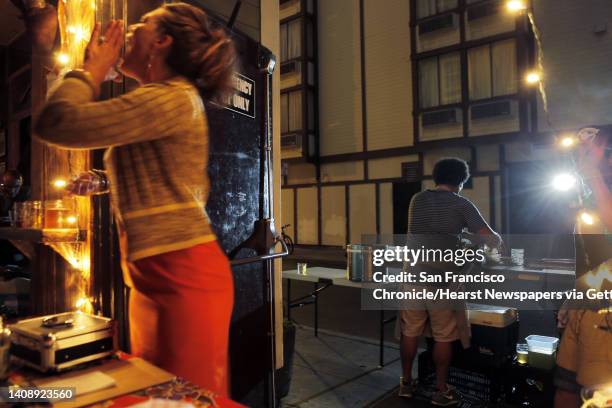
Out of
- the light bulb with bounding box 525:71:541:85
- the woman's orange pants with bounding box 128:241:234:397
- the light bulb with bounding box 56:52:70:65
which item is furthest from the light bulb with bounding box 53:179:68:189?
the light bulb with bounding box 525:71:541:85

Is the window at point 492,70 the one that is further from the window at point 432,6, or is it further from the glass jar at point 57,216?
the glass jar at point 57,216

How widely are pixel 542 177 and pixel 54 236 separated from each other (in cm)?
1286

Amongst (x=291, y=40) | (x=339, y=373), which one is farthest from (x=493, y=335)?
(x=291, y=40)

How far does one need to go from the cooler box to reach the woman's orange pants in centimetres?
321

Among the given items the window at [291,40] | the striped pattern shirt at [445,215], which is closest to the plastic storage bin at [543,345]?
the striped pattern shirt at [445,215]

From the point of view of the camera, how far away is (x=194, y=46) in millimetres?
1370

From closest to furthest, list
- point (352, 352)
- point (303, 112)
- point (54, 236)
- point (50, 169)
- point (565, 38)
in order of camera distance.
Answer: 1. point (54, 236)
2. point (50, 169)
3. point (352, 352)
4. point (565, 38)
5. point (303, 112)

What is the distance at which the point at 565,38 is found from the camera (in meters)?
11.6

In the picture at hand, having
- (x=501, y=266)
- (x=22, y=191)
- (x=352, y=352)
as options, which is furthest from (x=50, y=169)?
(x=501, y=266)

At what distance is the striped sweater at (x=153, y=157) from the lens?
3.82 ft

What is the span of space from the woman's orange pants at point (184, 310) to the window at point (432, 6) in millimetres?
14413

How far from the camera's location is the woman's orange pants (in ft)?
4.30

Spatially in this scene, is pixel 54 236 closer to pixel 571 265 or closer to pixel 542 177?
pixel 571 265

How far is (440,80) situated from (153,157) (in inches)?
550
